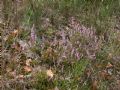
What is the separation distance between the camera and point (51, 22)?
4875 millimetres

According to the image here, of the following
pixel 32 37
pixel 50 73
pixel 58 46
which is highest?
pixel 32 37

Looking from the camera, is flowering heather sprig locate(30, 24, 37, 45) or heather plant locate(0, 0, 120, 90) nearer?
heather plant locate(0, 0, 120, 90)

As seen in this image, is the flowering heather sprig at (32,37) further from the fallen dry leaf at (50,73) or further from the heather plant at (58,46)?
the fallen dry leaf at (50,73)

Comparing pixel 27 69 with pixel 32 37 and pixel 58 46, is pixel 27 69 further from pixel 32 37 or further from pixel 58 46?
pixel 58 46

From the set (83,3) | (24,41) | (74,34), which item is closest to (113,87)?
(74,34)

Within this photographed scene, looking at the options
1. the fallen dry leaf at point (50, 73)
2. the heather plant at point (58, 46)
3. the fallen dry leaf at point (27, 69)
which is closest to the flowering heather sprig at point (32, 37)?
the heather plant at point (58, 46)

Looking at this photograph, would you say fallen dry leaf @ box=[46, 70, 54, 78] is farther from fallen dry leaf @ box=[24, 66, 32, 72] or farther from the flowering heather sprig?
the flowering heather sprig

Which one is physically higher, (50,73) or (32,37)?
(32,37)

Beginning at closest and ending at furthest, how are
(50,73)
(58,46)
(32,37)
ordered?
1. (50,73)
2. (32,37)
3. (58,46)

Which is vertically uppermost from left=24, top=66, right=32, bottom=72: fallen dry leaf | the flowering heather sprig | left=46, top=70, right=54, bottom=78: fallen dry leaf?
the flowering heather sprig

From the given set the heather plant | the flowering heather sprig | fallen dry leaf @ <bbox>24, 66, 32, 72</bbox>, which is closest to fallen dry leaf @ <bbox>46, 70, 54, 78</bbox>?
the heather plant

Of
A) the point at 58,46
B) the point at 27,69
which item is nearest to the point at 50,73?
the point at 27,69

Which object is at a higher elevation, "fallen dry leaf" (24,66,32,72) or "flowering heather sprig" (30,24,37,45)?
"flowering heather sprig" (30,24,37,45)

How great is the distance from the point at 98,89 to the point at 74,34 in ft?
2.87
